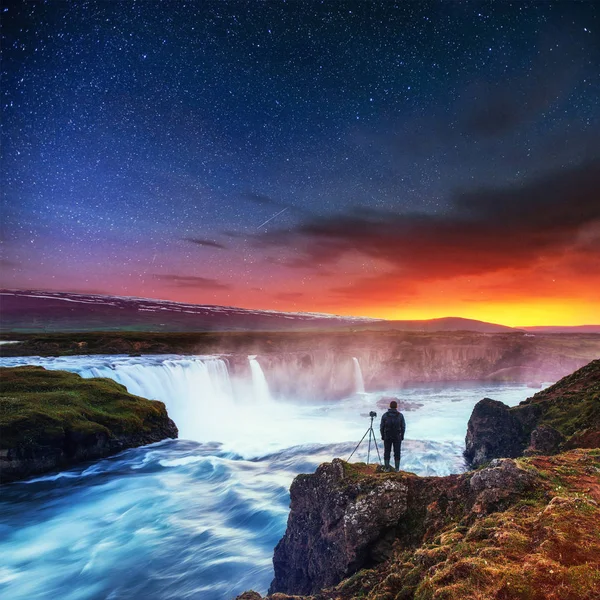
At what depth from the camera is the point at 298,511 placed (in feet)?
28.6

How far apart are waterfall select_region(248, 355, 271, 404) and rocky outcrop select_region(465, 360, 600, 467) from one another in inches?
1424

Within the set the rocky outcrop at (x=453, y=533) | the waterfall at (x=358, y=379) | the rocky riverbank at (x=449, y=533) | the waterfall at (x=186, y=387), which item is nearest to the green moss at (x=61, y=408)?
the waterfall at (x=186, y=387)

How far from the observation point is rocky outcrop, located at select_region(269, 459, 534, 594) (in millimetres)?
5617

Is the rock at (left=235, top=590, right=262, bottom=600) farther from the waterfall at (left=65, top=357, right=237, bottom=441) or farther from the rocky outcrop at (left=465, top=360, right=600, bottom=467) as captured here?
Answer: the waterfall at (left=65, top=357, right=237, bottom=441)

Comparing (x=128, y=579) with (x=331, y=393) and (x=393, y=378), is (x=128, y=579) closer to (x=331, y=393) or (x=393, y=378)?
(x=331, y=393)

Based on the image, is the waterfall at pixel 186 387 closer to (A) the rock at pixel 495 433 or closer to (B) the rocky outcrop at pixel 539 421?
(A) the rock at pixel 495 433

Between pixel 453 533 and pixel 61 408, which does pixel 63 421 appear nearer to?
pixel 61 408

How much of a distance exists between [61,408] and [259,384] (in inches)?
1331

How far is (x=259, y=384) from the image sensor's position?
53094mm

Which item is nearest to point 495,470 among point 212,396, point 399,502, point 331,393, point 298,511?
point 399,502

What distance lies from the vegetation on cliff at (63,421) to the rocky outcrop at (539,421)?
64.8 ft

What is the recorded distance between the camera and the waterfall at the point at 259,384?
5162 cm

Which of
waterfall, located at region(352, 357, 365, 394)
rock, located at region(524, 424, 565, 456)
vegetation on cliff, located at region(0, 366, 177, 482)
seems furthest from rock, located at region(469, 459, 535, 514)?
waterfall, located at region(352, 357, 365, 394)

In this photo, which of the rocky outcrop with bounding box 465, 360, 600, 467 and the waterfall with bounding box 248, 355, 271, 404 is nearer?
the rocky outcrop with bounding box 465, 360, 600, 467
